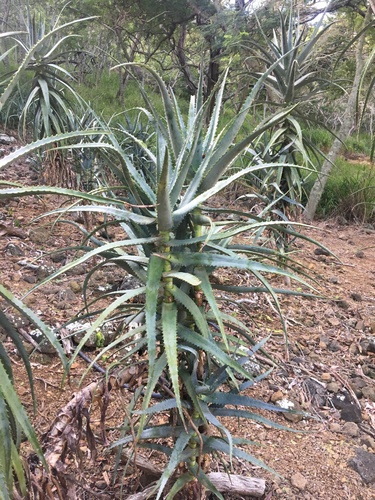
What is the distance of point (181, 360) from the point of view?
1044mm

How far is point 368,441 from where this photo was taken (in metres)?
1.72

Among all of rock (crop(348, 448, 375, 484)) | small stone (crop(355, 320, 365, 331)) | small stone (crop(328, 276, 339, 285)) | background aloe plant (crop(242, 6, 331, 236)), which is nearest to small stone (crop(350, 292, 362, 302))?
small stone (crop(328, 276, 339, 285))

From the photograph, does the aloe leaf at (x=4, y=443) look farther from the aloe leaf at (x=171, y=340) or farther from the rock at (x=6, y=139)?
the rock at (x=6, y=139)

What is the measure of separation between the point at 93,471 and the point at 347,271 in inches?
105

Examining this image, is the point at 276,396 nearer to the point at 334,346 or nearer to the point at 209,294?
the point at 334,346

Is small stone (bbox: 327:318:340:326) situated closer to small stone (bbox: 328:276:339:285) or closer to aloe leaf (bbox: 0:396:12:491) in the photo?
small stone (bbox: 328:276:339:285)

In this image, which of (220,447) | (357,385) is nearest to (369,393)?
(357,385)

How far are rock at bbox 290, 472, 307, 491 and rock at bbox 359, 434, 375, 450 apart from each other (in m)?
0.40

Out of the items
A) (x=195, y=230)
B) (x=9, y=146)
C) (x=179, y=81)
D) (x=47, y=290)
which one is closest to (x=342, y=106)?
(x=179, y=81)

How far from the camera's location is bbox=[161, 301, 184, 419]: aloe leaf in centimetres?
73

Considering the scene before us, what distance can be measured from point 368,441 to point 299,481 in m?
0.45

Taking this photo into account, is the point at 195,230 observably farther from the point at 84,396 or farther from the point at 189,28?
the point at 189,28

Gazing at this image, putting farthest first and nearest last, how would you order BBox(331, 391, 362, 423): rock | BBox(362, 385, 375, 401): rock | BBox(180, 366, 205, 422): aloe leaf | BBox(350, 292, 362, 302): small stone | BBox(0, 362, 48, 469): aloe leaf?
1. BBox(350, 292, 362, 302): small stone
2. BBox(362, 385, 375, 401): rock
3. BBox(331, 391, 362, 423): rock
4. BBox(180, 366, 205, 422): aloe leaf
5. BBox(0, 362, 48, 469): aloe leaf

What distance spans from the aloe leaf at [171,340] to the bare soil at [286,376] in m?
0.21
